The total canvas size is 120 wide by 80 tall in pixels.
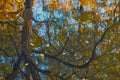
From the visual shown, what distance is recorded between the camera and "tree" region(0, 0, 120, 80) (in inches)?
357

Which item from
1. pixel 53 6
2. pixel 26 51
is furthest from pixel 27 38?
pixel 53 6

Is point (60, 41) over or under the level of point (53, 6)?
under

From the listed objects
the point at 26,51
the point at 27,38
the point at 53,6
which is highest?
the point at 53,6

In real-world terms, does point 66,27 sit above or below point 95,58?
above

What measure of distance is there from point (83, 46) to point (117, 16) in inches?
47.6

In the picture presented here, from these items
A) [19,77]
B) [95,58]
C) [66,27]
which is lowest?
[19,77]

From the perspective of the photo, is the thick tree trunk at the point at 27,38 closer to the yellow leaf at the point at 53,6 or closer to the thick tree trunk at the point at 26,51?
the thick tree trunk at the point at 26,51

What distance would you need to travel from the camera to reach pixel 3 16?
8.90 metres

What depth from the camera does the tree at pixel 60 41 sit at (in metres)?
9.07

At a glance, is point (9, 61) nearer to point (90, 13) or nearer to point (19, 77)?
point (19, 77)

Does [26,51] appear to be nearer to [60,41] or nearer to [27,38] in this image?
[27,38]

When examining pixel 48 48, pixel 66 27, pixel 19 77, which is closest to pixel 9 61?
pixel 19 77

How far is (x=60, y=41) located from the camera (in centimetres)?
960

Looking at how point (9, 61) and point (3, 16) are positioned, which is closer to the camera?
point (3, 16)
